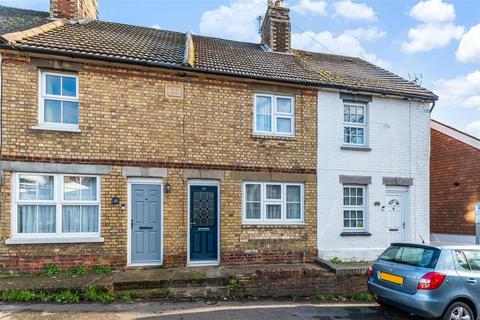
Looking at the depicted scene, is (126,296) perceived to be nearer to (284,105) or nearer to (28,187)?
(28,187)

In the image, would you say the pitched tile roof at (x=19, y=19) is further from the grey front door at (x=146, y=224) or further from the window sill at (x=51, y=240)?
the grey front door at (x=146, y=224)

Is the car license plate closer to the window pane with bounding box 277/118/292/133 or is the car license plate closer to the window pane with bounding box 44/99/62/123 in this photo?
the window pane with bounding box 277/118/292/133

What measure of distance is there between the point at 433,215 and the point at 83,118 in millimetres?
13112

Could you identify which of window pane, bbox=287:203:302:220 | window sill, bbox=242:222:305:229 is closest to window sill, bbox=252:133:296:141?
window pane, bbox=287:203:302:220

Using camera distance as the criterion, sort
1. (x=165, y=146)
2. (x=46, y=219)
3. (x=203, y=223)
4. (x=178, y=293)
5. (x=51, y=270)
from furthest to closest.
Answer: (x=203, y=223) < (x=165, y=146) < (x=46, y=219) < (x=51, y=270) < (x=178, y=293)

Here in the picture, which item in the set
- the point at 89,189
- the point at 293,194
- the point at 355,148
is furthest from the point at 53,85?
the point at 355,148

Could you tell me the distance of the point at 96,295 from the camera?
7316 millimetres

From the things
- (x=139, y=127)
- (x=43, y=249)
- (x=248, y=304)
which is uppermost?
(x=139, y=127)

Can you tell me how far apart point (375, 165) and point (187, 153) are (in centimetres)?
603

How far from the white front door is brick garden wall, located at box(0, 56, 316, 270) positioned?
9.31 feet

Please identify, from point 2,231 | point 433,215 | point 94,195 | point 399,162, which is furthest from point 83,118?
point 433,215

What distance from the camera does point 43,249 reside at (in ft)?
27.6

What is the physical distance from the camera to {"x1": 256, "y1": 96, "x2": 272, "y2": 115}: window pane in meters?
10.4

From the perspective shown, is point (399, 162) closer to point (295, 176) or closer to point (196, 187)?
point (295, 176)
